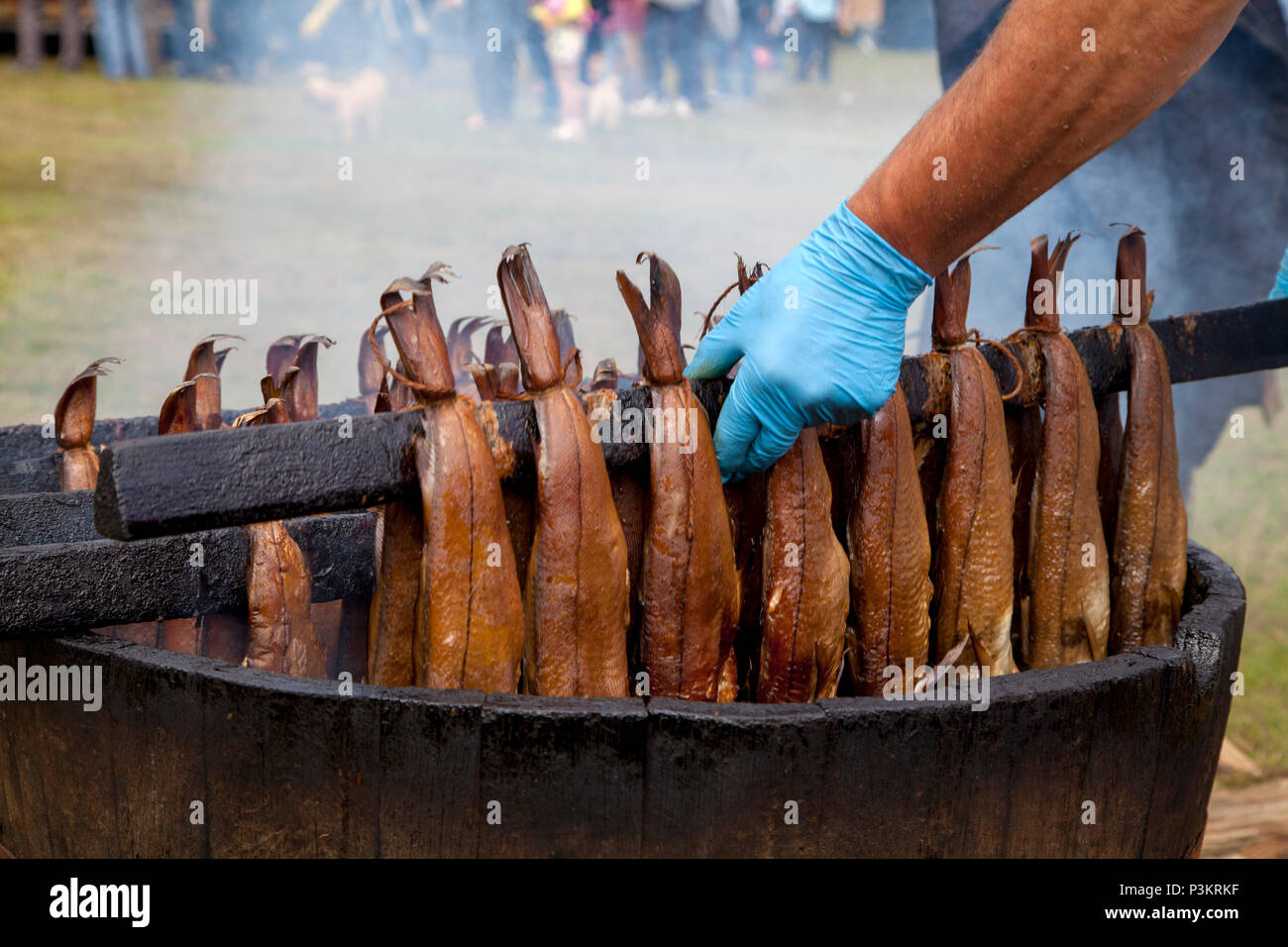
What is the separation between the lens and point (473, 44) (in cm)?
1596

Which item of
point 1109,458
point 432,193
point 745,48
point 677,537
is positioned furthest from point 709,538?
point 745,48

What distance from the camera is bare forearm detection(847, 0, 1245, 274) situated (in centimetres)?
181

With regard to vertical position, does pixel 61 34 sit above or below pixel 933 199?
above

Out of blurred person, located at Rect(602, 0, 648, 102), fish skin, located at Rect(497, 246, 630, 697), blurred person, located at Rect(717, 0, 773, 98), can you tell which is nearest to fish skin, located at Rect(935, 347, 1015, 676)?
fish skin, located at Rect(497, 246, 630, 697)

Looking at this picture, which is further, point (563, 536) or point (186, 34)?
point (186, 34)

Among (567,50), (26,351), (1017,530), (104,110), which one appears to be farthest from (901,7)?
(1017,530)

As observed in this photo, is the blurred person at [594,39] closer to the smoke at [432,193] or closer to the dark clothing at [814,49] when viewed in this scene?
the smoke at [432,193]

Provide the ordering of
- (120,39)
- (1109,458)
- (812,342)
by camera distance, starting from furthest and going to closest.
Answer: (120,39)
(1109,458)
(812,342)

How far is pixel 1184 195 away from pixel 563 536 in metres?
3.39

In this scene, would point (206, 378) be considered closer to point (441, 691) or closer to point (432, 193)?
point (441, 691)

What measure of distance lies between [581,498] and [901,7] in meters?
27.1

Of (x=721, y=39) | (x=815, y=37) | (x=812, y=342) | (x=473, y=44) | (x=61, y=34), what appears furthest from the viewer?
(x=815, y=37)

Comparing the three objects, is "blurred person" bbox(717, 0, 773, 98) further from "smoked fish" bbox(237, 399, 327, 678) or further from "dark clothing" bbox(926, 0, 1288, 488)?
"smoked fish" bbox(237, 399, 327, 678)

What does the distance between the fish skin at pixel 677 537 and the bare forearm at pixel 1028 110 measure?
20.0 inches
